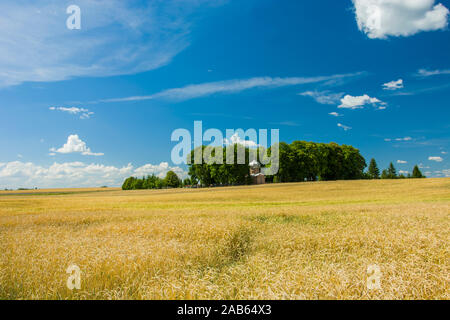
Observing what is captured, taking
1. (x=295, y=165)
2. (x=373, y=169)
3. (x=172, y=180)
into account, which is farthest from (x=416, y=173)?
(x=172, y=180)

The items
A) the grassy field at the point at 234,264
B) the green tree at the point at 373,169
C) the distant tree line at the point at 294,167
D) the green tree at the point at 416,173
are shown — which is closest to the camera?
the grassy field at the point at 234,264

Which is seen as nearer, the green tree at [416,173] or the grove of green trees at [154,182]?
the green tree at [416,173]

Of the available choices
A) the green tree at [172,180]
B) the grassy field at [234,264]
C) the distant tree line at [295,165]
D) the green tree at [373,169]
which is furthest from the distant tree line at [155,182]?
the grassy field at [234,264]

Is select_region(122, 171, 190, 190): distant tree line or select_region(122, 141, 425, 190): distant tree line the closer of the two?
select_region(122, 141, 425, 190): distant tree line

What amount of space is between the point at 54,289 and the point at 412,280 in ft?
24.0

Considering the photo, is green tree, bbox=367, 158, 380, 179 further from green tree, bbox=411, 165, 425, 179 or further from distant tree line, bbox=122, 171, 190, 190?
distant tree line, bbox=122, 171, 190, 190

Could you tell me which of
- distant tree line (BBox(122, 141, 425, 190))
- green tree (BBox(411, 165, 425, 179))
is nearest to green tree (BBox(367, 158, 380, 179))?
green tree (BBox(411, 165, 425, 179))

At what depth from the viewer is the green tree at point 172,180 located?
123188mm

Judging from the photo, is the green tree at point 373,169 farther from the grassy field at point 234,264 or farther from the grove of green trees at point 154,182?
the grassy field at point 234,264

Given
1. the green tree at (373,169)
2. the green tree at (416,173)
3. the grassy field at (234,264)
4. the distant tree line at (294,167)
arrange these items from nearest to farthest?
the grassy field at (234,264), the distant tree line at (294,167), the green tree at (416,173), the green tree at (373,169)

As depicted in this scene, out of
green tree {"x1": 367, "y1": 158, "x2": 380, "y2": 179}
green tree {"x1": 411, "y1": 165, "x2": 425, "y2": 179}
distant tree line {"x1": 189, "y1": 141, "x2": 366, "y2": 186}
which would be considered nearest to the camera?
distant tree line {"x1": 189, "y1": 141, "x2": 366, "y2": 186}

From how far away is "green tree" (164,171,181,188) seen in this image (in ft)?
404

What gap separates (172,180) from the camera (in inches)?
4865
